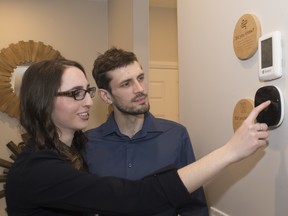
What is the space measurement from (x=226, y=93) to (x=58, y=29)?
8.14 feet

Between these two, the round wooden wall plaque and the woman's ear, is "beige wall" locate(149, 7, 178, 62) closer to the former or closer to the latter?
the woman's ear

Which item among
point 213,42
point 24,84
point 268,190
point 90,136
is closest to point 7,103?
point 90,136

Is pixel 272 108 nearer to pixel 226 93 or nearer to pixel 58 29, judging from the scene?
pixel 226 93

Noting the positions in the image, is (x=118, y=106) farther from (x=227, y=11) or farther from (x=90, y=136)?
(x=227, y=11)

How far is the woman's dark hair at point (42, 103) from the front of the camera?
1.05 meters

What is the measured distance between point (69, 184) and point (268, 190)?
0.57 meters

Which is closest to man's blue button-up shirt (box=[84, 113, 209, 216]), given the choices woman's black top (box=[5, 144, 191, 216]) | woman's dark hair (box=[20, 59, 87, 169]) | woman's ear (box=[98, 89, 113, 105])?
woman's ear (box=[98, 89, 113, 105])

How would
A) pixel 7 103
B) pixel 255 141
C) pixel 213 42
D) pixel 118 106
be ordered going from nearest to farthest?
pixel 255 141
pixel 213 42
pixel 118 106
pixel 7 103

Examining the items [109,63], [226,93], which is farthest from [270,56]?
[109,63]

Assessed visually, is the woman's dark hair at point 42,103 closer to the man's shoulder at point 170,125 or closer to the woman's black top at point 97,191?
the woman's black top at point 97,191

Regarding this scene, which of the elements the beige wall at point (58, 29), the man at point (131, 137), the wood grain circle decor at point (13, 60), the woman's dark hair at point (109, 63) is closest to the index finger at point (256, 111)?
the man at point (131, 137)

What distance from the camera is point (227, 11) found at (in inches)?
44.4

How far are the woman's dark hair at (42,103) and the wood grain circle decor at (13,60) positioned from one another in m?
2.03

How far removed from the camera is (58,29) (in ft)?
10.6
